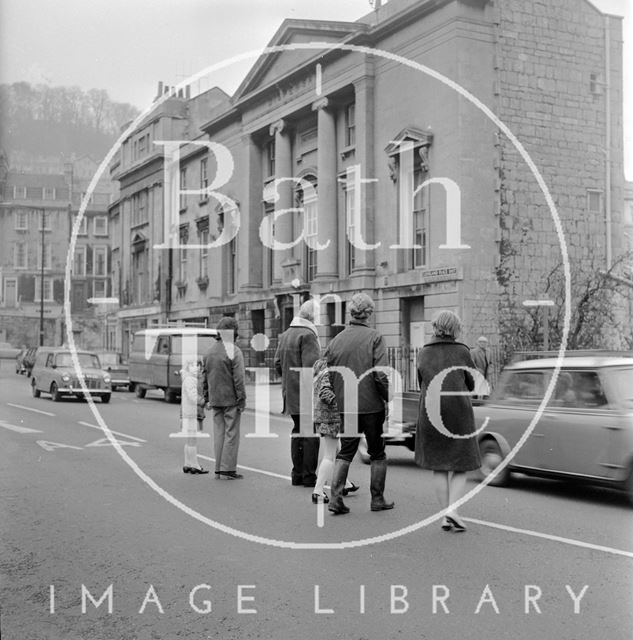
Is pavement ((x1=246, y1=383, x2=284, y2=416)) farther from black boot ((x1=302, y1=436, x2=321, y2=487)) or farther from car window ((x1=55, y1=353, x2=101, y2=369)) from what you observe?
black boot ((x1=302, y1=436, x2=321, y2=487))

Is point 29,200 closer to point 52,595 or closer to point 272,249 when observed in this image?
point 52,595

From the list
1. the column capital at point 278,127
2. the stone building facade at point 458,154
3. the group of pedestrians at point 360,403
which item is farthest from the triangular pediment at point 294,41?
the group of pedestrians at point 360,403

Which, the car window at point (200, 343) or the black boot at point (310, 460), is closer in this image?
the black boot at point (310, 460)

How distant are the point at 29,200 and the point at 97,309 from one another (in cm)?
5310

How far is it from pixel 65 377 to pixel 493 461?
1755 cm

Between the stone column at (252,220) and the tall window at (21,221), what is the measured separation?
3310 centimetres

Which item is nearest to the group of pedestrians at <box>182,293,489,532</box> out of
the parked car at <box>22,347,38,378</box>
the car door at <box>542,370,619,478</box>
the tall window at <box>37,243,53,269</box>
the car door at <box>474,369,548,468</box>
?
the car door at <box>542,370,619,478</box>

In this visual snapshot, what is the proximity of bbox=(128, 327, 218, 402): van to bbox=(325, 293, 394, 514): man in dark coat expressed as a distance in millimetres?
17309

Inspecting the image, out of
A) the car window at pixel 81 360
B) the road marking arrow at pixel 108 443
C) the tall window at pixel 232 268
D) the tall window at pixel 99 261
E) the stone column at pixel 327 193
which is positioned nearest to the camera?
the road marking arrow at pixel 108 443

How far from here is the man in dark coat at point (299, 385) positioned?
9.67 metres

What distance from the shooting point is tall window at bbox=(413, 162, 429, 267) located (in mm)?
26266

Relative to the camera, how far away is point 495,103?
25.1 m

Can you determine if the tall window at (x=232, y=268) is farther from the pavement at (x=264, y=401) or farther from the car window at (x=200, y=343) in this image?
the car window at (x=200, y=343)

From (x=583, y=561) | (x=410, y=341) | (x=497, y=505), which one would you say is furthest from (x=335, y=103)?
(x=583, y=561)
